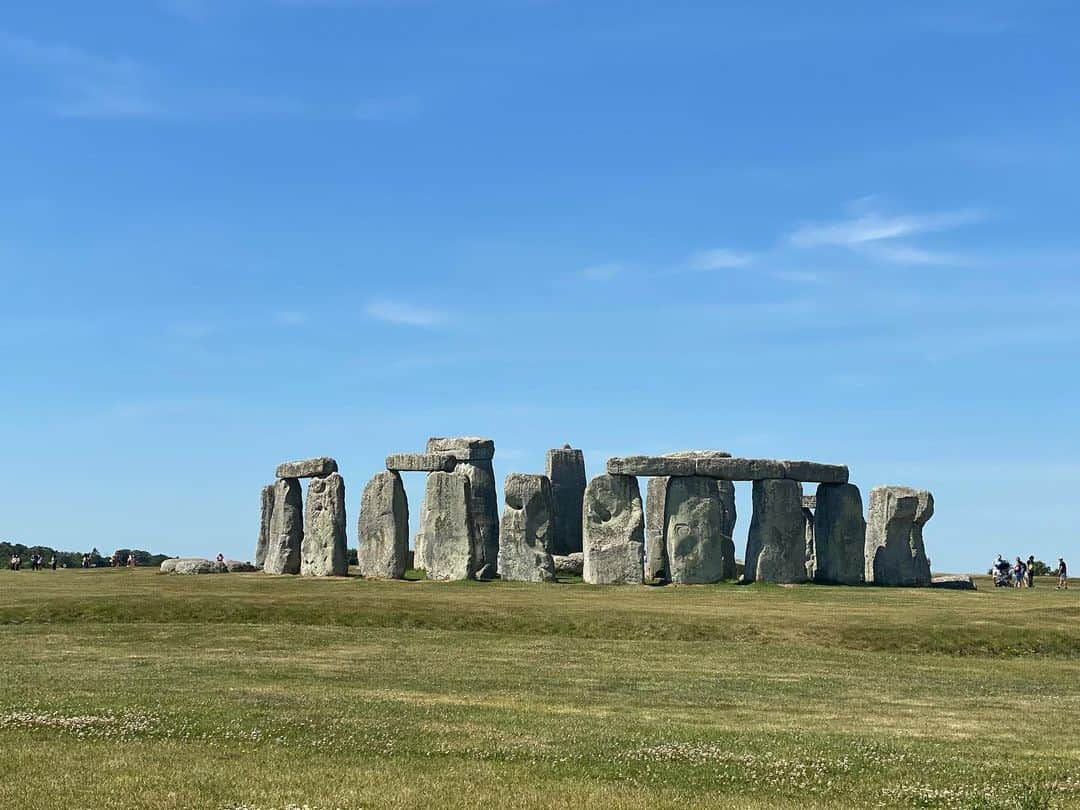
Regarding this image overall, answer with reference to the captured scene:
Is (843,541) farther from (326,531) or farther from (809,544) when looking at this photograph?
(326,531)

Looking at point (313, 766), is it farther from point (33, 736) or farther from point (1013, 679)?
point (1013, 679)

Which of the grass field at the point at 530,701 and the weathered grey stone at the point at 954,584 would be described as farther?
the weathered grey stone at the point at 954,584

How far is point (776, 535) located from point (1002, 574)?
1215 centimetres

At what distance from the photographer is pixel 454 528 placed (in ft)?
152

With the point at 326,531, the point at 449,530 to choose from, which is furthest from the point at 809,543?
the point at 326,531

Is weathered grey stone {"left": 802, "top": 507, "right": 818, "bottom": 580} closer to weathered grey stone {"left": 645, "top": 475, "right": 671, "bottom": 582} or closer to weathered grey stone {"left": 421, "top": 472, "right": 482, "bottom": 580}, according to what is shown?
weathered grey stone {"left": 645, "top": 475, "right": 671, "bottom": 582}

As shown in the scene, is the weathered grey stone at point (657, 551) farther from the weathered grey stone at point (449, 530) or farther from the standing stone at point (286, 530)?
the standing stone at point (286, 530)

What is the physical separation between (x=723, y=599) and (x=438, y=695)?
1917cm

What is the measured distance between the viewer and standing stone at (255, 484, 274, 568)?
56.2 meters

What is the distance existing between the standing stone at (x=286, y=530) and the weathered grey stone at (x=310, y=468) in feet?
1.57

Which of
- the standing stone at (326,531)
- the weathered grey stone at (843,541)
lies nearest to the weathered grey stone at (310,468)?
the standing stone at (326,531)

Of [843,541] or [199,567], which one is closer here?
[843,541]

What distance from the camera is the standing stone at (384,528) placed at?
47.1 meters

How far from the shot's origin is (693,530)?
148 feet
